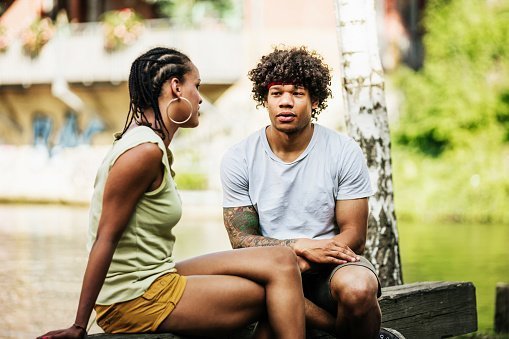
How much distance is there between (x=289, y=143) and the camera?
5105 millimetres

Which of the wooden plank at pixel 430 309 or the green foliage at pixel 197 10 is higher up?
the green foliage at pixel 197 10

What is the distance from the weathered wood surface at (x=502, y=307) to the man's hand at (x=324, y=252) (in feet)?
9.64

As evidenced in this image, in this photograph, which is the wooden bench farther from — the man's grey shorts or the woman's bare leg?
the woman's bare leg

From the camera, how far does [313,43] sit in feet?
84.7

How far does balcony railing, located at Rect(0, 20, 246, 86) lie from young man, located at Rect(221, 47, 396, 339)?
67.1 feet

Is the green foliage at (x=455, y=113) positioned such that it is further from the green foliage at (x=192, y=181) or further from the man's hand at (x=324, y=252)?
the man's hand at (x=324, y=252)

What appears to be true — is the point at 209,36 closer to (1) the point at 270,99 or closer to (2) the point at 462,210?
(2) the point at 462,210

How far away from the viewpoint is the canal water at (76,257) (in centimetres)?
924

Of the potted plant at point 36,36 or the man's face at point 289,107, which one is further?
the potted plant at point 36,36

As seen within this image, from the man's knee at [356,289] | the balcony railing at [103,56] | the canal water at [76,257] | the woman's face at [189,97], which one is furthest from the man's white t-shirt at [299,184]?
the balcony railing at [103,56]

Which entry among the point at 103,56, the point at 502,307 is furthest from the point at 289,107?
the point at 103,56

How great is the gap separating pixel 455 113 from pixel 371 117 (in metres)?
16.2

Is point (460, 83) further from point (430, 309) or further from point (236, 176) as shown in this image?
point (236, 176)

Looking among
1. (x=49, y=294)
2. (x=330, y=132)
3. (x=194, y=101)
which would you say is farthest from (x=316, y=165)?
(x=49, y=294)
